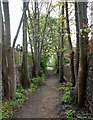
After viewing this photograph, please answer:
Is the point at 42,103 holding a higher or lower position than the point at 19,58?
lower

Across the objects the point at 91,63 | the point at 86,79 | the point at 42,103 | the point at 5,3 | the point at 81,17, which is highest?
the point at 5,3

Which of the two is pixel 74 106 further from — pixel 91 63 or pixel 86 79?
pixel 91 63

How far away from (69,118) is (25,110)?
238 centimetres

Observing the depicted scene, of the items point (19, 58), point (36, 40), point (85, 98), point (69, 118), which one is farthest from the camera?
point (36, 40)

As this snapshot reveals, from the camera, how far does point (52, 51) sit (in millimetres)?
34219

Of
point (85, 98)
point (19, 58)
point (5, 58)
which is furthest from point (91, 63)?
point (19, 58)

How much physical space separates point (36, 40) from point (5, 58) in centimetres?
978

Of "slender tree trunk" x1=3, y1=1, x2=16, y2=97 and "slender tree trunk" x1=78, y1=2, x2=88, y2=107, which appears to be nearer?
"slender tree trunk" x1=78, y1=2, x2=88, y2=107

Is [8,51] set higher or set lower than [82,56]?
higher


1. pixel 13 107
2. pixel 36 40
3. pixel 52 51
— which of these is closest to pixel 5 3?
pixel 13 107

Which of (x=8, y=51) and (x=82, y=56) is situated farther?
(x=8, y=51)

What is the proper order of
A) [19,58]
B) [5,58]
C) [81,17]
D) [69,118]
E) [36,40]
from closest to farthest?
[69,118] → [81,17] → [5,58] → [19,58] → [36,40]

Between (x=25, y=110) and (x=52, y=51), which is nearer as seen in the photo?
(x=25, y=110)

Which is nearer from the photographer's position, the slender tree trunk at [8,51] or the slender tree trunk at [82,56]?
the slender tree trunk at [82,56]
